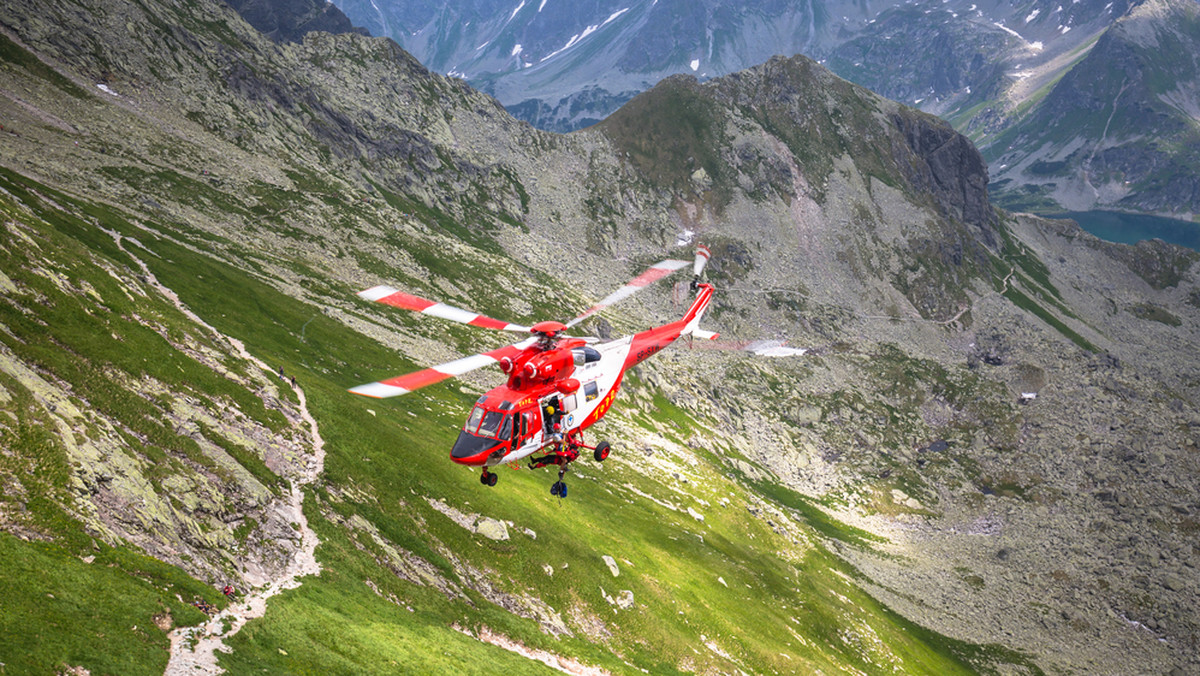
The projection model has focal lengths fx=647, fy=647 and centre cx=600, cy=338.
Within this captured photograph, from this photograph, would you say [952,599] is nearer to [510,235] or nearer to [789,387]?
[789,387]

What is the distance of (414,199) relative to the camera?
412 ft

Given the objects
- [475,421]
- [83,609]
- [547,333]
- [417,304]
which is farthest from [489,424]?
[83,609]

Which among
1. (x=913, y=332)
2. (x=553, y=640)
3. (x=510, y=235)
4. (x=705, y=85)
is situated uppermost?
(x=705, y=85)

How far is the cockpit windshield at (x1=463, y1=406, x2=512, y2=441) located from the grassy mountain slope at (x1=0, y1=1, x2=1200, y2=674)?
32.0 feet

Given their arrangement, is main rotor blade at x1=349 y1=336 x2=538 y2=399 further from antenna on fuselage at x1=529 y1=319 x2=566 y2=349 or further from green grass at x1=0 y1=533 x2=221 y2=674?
green grass at x1=0 y1=533 x2=221 y2=674

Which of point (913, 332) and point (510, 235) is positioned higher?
point (913, 332)

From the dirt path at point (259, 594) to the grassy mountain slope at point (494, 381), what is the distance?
1.32ft

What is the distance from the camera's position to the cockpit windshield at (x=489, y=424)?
25.3m

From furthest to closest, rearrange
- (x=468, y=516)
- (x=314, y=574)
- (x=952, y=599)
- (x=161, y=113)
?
(x=161, y=113) → (x=952, y=599) → (x=468, y=516) → (x=314, y=574)

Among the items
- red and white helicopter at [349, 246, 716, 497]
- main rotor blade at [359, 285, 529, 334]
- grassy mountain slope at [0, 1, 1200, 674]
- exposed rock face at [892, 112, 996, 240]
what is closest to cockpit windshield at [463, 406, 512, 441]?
red and white helicopter at [349, 246, 716, 497]

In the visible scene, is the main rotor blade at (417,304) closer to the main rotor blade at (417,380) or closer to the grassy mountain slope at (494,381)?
the main rotor blade at (417,380)

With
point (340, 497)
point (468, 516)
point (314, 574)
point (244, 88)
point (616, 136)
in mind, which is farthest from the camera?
point (616, 136)

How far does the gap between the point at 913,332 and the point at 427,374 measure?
151 m

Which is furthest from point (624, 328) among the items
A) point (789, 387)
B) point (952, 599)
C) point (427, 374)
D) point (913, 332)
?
point (427, 374)
